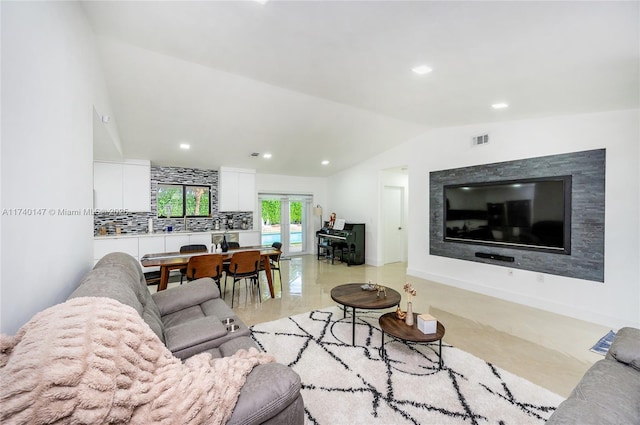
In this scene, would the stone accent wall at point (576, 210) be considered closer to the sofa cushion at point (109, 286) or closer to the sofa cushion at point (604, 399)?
the sofa cushion at point (604, 399)

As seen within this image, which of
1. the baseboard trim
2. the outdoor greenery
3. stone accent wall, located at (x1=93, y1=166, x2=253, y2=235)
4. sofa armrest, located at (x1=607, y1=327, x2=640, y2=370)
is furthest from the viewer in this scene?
the outdoor greenery

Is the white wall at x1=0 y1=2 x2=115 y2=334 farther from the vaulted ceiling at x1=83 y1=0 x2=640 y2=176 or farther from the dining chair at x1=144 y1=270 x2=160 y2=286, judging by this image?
the dining chair at x1=144 y1=270 x2=160 y2=286

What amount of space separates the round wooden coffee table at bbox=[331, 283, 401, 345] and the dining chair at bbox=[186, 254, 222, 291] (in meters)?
1.80

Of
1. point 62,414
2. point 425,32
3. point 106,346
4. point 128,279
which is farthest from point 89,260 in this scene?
point 425,32

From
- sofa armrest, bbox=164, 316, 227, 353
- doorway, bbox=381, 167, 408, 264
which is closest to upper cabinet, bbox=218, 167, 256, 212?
doorway, bbox=381, 167, 408, 264

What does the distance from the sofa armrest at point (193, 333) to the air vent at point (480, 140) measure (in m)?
4.77

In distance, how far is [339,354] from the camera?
2.61 m

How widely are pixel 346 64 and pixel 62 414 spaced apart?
9.85ft

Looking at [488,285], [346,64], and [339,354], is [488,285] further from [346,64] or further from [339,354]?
[346,64]

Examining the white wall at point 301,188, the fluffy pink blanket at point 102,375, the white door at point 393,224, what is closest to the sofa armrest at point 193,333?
the fluffy pink blanket at point 102,375

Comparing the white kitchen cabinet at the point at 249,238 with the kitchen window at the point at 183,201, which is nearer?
the kitchen window at the point at 183,201

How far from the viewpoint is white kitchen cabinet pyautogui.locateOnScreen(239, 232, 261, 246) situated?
6.68m

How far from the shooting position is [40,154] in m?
1.29

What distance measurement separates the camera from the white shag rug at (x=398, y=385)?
1854mm
